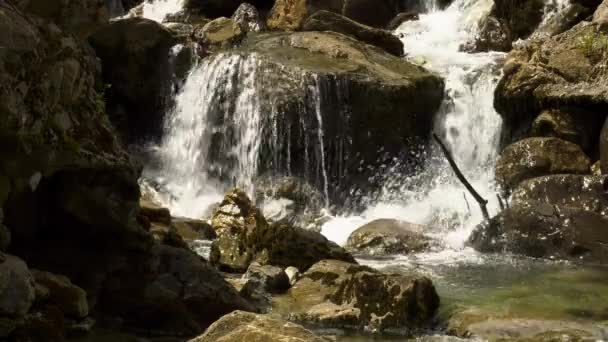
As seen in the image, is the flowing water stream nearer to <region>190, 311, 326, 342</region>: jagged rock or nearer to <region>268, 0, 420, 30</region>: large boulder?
<region>268, 0, 420, 30</region>: large boulder

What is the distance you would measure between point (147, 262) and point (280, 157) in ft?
39.5

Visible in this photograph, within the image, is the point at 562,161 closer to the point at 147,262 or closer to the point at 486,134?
the point at 486,134

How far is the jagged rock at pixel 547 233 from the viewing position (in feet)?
45.5

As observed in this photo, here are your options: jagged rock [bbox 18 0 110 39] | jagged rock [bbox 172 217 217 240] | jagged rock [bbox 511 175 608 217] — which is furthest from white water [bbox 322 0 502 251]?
jagged rock [bbox 18 0 110 39]

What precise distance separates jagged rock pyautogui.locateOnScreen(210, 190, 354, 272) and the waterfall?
271 inches

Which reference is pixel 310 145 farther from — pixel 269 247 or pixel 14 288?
pixel 14 288

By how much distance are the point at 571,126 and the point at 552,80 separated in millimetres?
1230

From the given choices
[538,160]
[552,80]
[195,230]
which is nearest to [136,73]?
[195,230]

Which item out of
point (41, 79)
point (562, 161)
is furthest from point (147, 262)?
point (562, 161)

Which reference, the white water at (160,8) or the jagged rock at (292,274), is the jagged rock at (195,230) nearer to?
the jagged rock at (292,274)

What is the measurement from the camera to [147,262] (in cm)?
816

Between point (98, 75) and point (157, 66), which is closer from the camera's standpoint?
point (98, 75)

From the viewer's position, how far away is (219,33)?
2350 centimetres

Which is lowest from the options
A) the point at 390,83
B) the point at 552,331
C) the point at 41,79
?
the point at 552,331
